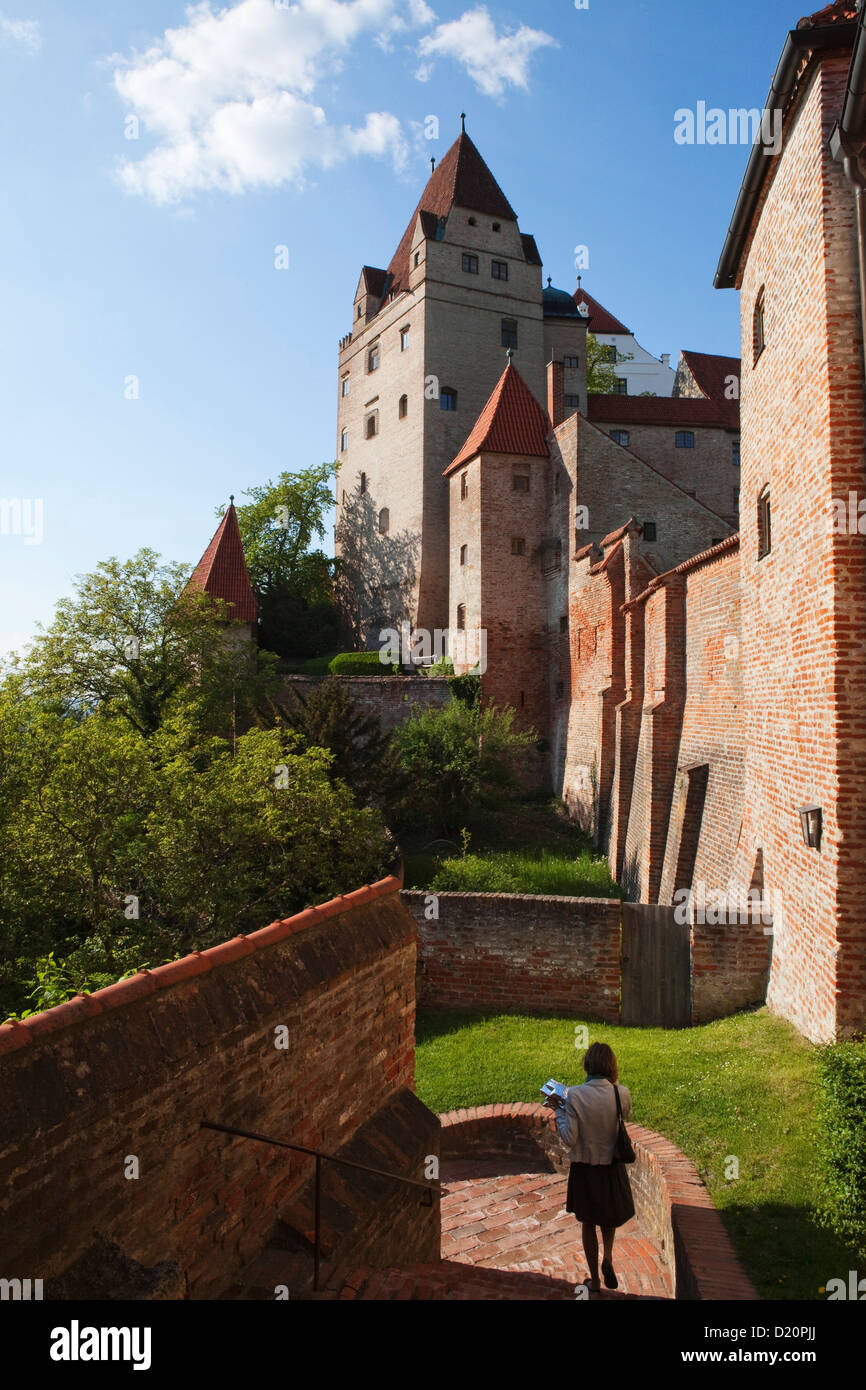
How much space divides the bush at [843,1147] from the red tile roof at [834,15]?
29.7 feet

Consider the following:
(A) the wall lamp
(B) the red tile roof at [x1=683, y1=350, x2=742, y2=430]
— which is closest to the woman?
(A) the wall lamp

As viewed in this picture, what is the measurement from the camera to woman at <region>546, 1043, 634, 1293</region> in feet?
19.0

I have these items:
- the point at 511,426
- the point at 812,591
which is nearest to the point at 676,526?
the point at 511,426

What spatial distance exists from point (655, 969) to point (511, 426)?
24314 millimetres

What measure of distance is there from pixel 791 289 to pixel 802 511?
7.88 feet

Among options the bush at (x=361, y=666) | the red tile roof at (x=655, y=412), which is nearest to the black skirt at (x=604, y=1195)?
the bush at (x=361, y=666)

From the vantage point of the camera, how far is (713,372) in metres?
43.9

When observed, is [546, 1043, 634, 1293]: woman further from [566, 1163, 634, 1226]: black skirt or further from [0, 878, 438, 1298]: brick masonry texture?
[0, 878, 438, 1298]: brick masonry texture

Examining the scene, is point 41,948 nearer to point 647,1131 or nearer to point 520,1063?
point 520,1063

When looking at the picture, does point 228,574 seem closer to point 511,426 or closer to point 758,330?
point 511,426

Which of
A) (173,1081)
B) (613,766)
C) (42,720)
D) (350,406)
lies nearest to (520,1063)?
(173,1081)

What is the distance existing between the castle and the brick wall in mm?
1799
